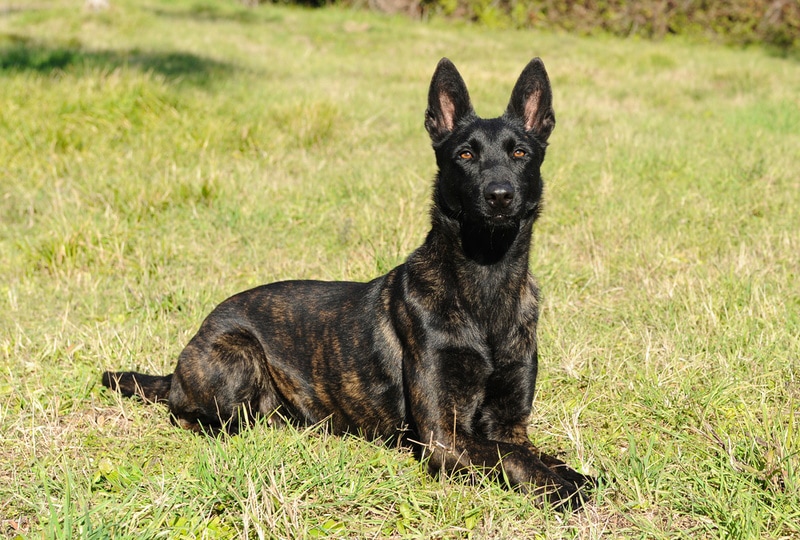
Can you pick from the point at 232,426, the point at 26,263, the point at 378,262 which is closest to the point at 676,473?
the point at 232,426

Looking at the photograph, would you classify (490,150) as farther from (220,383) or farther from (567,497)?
(220,383)

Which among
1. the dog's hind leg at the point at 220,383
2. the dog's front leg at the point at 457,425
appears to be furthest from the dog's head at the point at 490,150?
the dog's hind leg at the point at 220,383

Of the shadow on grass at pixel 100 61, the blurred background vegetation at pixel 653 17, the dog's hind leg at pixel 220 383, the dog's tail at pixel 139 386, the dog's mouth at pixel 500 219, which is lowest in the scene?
the dog's tail at pixel 139 386

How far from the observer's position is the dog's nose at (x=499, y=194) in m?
3.25

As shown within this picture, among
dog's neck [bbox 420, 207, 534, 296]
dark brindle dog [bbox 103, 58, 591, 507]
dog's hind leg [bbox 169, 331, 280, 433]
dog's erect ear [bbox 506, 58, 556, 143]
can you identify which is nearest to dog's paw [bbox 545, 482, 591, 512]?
dark brindle dog [bbox 103, 58, 591, 507]

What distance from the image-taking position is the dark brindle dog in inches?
129

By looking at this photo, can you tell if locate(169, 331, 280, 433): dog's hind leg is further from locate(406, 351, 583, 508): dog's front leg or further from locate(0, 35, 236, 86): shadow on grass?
locate(0, 35, 236, 86): shadow on grass

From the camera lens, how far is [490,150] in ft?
11.6

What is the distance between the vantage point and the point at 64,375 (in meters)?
4.12

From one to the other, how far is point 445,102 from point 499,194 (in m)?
0.84

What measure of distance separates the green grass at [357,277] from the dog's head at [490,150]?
3.41 ft

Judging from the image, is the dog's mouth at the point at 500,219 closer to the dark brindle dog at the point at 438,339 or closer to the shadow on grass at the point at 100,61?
the dark brindle dog at the point at 438,339

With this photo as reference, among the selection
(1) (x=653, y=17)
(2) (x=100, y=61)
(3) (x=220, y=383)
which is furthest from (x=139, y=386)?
(1) (x=653, y=17)

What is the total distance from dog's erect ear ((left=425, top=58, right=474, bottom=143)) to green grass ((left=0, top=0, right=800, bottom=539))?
55.0 inches
